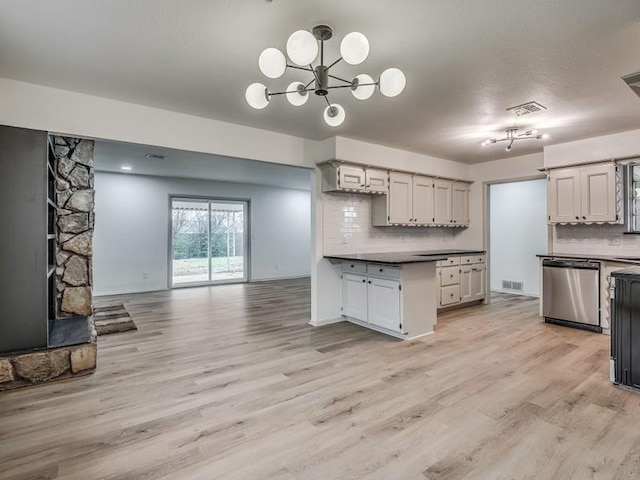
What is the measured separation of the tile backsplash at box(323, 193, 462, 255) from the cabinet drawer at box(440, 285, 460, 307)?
91cm

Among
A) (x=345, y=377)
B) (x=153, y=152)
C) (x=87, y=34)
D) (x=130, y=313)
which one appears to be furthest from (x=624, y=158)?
(x=130, y=313)

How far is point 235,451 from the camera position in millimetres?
1926

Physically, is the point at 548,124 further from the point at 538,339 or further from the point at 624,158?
the point at 538,339

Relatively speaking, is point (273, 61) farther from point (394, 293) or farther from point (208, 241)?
point (208, 241)

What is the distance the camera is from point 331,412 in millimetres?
2328

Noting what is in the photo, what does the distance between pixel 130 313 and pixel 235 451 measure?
4.18 meters

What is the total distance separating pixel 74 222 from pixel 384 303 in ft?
11.7

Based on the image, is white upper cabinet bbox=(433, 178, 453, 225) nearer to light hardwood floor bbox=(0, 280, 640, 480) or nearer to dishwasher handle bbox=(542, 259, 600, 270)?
dishwasher handle bbox=(542, 259, 600, 270)

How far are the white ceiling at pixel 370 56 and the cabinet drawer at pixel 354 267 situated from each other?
1.78 meters

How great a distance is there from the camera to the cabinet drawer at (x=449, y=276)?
5113 millimetres

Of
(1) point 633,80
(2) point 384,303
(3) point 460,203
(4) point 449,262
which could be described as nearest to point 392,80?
(1) point 633,80

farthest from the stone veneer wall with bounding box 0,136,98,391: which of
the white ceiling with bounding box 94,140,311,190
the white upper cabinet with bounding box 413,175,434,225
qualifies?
the white upper cabinet with bounding box 413,175,434,225

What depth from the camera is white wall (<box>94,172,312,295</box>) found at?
22.8 ft

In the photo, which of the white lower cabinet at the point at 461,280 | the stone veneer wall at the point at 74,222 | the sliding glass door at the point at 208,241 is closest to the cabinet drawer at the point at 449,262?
the white lower cabinet at the point at 461,280
